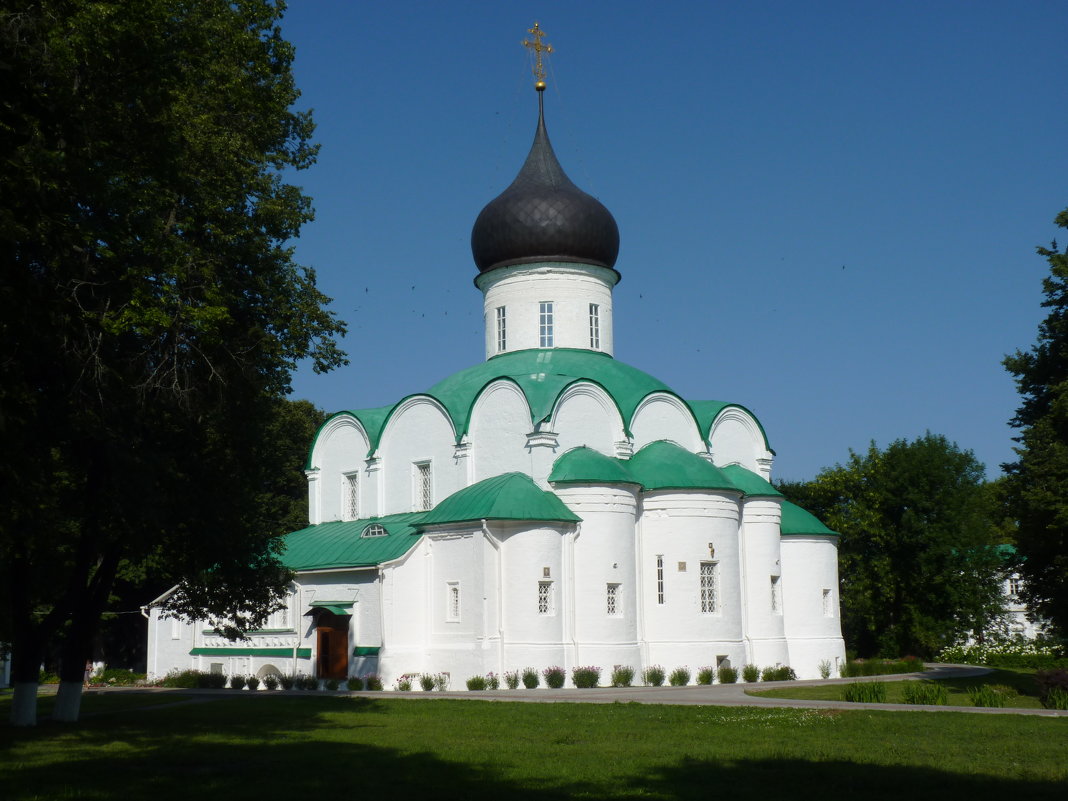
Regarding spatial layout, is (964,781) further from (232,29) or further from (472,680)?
(472,680)

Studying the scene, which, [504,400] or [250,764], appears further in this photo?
[504,400]

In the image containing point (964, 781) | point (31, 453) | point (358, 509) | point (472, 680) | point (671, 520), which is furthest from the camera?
point (358, 509)

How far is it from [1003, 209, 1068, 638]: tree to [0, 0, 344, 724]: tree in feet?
37.5

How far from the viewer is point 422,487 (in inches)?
1203

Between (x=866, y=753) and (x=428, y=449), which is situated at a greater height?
(x=428, y=449)

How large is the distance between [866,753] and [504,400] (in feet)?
55.5

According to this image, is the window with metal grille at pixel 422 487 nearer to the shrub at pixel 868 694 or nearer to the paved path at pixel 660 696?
the paved path at pixel 660 696

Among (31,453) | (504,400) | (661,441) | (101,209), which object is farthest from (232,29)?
(661,441)

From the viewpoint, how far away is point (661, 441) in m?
29.5

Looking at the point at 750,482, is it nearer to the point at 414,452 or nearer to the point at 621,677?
the point at 621,677

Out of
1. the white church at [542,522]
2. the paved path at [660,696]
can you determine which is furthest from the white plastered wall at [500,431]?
the paved path at [660,696]

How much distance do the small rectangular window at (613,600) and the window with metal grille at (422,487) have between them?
577 cm

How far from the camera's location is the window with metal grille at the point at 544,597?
2597 cm

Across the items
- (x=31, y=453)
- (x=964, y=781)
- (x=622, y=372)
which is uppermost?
(x=622, y=372)
